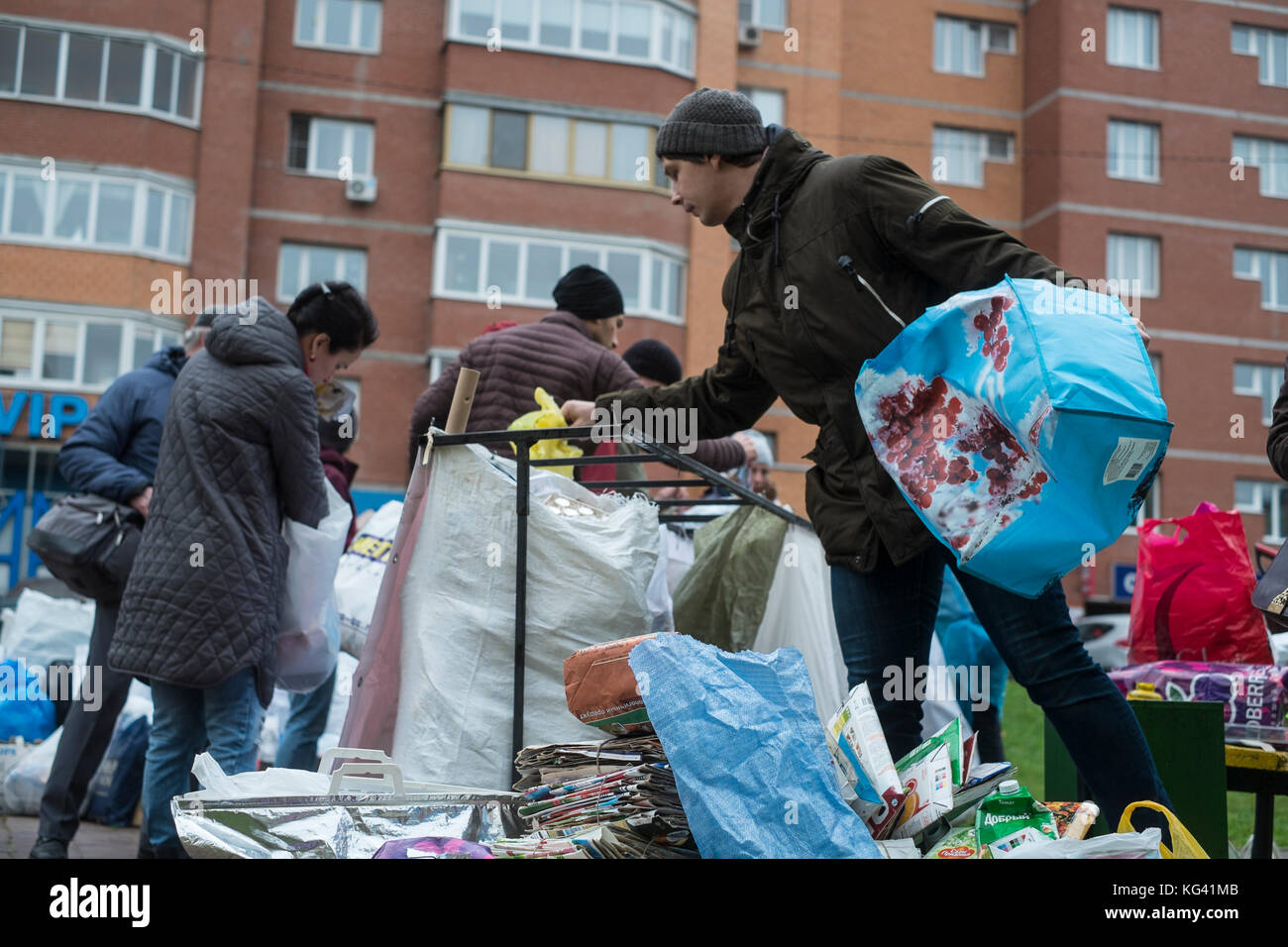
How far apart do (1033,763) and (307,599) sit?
5.76m

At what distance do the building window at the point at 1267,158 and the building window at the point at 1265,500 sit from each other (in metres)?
7.07

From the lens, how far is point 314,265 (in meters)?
25.3

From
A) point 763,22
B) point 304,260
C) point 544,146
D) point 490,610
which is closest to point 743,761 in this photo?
point 490,610

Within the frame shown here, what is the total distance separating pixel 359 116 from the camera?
2559cm

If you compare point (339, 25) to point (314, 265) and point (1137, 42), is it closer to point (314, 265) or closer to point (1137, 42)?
point (314, 265)

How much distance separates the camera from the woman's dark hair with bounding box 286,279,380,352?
13.6 feet

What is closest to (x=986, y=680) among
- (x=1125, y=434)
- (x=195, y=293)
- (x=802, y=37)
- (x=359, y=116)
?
(x=1125, y=434)

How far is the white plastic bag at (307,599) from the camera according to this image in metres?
3.96

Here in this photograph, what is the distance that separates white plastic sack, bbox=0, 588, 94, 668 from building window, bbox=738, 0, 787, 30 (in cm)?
2413

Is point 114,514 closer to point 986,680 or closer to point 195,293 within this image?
point 986,680

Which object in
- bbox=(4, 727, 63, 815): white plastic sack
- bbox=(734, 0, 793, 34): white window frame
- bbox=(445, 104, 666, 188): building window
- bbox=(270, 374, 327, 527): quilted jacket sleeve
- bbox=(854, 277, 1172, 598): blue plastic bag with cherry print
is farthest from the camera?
bbox=(734, 0, 793, 34): white window frame

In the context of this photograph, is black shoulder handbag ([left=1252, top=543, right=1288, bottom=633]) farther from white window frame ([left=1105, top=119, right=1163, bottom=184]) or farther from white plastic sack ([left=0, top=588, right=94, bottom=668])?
white window frame ([left=1105, top=119, right=1163, bottom=184])

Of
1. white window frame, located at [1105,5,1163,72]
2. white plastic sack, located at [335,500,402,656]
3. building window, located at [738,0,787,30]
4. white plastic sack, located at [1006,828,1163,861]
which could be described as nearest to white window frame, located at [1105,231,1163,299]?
white window frame, located at [1105,5,1163,72]
